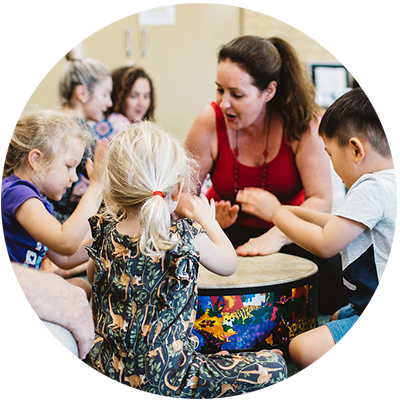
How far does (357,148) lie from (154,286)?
529 mm

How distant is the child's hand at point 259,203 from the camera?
1.50m

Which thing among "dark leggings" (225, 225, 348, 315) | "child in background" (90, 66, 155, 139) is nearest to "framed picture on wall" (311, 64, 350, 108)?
"child in background" (90, 66, 155, 139)

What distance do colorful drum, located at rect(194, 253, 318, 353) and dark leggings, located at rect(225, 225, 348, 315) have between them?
1.24 ft

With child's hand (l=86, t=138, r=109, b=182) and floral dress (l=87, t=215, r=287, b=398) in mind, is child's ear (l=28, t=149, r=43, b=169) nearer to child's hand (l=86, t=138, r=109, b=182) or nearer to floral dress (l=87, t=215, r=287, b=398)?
child's hand (l=86, t=138, r=109, b=182)

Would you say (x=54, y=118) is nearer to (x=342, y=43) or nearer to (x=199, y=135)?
(x=199, y=135)

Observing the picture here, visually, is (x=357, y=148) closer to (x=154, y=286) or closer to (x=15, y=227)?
(x=154, y=286)

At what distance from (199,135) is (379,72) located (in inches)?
30.2

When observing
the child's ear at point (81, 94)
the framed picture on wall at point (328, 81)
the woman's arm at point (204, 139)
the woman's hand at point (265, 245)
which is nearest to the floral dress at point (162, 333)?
the woman's hand at point (265, 245)

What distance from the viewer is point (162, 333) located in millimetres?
980

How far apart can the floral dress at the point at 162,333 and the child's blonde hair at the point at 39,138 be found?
384 millimetres

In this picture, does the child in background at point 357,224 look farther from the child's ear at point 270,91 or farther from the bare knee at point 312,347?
the child's ear at point 270,91

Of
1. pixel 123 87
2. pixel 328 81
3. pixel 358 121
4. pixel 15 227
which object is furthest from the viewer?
pixel 328 81

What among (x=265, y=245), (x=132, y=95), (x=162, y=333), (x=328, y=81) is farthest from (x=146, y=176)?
(x=328, y=81)

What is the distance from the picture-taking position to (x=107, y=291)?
1044 millimetres
